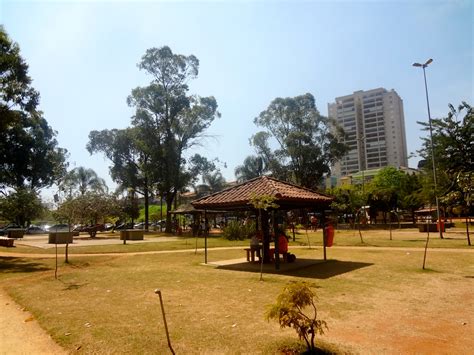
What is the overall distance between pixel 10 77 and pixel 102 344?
19553 mm

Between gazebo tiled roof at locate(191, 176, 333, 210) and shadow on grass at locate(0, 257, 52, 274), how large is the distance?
22.3 feet

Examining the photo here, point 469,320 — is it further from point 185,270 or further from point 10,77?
point 10,77

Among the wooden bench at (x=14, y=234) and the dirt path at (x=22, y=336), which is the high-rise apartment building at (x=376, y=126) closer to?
the wooden bench at (x=14, y=234)

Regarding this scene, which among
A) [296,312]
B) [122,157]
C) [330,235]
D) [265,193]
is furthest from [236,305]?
[122,157]

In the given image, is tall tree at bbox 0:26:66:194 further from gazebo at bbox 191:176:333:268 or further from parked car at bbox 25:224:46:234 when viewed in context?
gazebo at bbox 191:176:333:268

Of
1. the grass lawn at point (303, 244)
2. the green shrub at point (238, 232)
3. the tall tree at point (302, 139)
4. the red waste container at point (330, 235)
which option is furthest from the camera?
the tall tree at point (302, 139)

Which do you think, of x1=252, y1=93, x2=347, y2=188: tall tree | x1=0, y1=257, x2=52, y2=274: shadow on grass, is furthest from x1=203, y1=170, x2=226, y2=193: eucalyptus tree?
x1=0, y1=257, x2=52, y2=274: shadow on grass

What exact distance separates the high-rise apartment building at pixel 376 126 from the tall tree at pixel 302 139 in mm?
55482

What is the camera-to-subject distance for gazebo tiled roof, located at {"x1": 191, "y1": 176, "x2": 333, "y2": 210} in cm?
1375

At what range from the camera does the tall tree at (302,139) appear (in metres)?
46.8

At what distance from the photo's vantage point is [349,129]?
110m

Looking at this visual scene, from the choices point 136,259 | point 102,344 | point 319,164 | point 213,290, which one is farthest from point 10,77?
point 319,164

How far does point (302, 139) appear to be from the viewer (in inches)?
1844

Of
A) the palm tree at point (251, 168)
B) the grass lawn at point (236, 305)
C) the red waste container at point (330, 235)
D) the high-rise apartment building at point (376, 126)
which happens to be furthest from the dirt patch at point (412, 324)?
the high-rise apartment building at point (376, 126)
